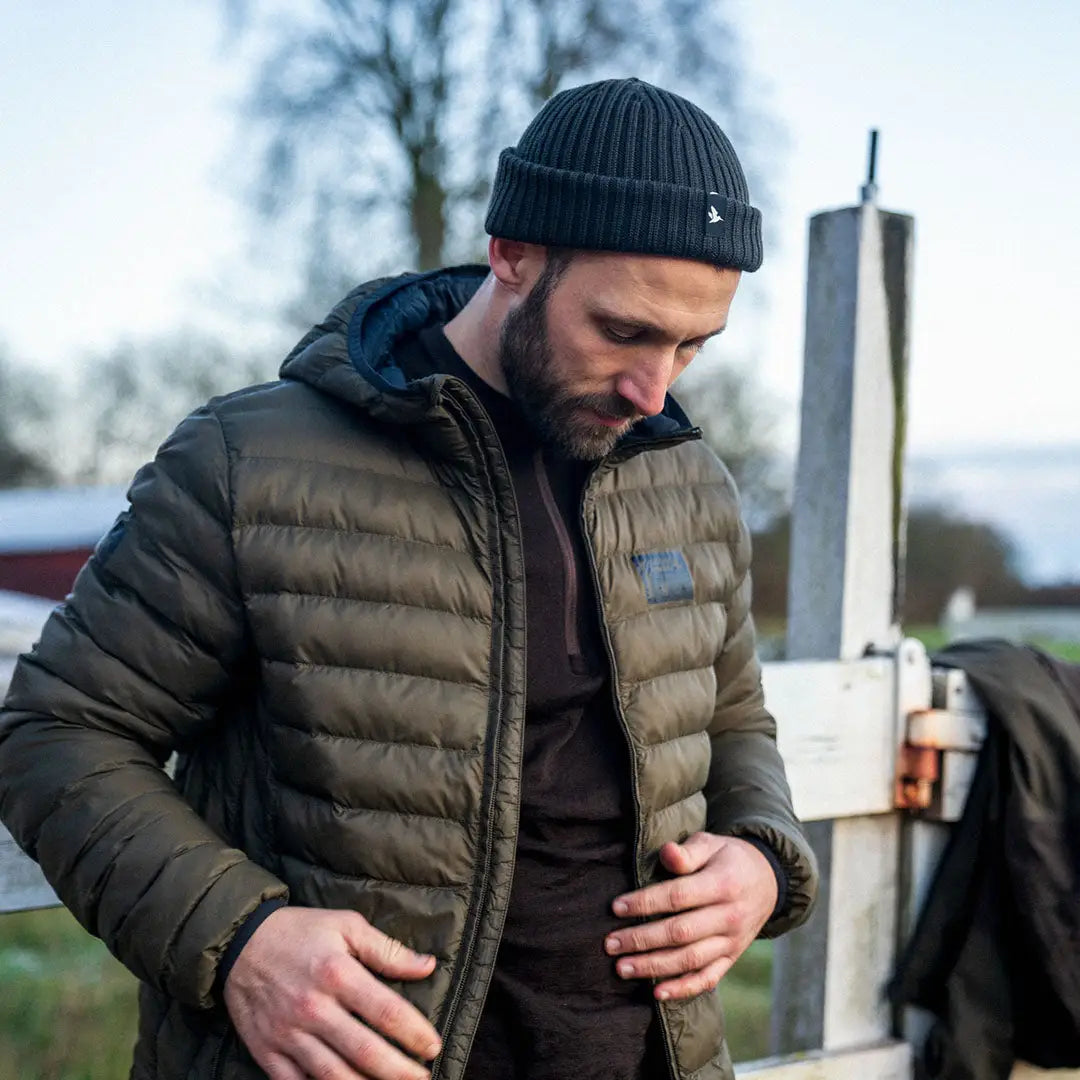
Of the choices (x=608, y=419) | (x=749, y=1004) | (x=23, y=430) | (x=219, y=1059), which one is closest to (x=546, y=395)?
(x=608, y=419)

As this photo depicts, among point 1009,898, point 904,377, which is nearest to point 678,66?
point 904,377

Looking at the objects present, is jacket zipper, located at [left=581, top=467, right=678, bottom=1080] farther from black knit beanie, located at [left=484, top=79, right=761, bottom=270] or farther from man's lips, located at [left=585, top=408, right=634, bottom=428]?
black knit beanie, located at [left=484, top=79, right=761, bottom=270]

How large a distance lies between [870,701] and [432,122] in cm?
742

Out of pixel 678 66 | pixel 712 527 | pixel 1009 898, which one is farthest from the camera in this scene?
pixel 678 66

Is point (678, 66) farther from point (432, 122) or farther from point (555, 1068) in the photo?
point (555, 1068)

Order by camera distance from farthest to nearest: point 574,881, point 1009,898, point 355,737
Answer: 1. point 1009,898
2. point 574,881
3. point 355,737

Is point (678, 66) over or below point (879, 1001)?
over

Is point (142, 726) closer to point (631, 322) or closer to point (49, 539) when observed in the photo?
point (631, 322)

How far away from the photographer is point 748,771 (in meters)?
1.90

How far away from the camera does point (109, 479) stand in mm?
8859

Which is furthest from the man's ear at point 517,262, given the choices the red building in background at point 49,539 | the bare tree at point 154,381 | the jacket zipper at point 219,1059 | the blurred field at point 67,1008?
the bare tree at point 154,381

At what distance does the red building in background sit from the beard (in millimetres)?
6692

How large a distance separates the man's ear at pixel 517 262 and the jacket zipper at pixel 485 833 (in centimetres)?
23

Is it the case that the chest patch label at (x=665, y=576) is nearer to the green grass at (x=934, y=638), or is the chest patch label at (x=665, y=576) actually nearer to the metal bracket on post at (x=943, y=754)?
the metal bracket on post at (x=943, y=754)
